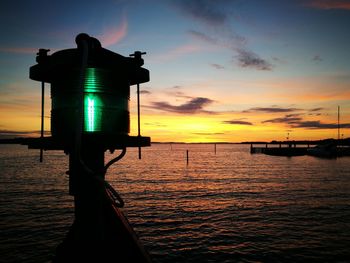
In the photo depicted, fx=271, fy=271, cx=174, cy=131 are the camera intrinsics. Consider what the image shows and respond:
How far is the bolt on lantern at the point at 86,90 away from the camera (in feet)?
9.25

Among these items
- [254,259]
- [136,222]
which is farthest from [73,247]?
[136,222]

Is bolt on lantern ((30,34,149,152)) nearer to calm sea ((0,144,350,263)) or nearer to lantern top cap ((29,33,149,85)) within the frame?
lantern top cap ((29,33,149,85))

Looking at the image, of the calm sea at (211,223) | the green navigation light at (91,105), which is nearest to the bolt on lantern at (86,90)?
the green navigation light at (91,105)

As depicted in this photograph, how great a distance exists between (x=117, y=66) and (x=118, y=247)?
2.09 m

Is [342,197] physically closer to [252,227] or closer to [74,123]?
[252,227]

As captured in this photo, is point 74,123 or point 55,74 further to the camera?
point 55,74

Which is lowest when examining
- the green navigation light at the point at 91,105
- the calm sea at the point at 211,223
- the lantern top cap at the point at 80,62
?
the calm sea at the point at 211,223

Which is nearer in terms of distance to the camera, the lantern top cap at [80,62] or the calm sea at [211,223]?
the lantern top cap at [80,62]

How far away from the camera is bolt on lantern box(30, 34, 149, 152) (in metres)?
2.82

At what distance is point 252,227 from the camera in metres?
16.4

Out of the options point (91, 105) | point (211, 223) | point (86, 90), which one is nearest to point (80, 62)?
point (86, 90)

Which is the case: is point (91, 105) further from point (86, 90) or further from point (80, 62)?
point (80, 62)

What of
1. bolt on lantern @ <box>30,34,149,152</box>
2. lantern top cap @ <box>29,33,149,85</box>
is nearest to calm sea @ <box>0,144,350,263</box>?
bolt on lantern @ <box>30,34,149,152</box>

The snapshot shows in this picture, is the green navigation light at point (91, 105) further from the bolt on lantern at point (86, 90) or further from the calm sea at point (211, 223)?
the calm sea at point (211, 223)
